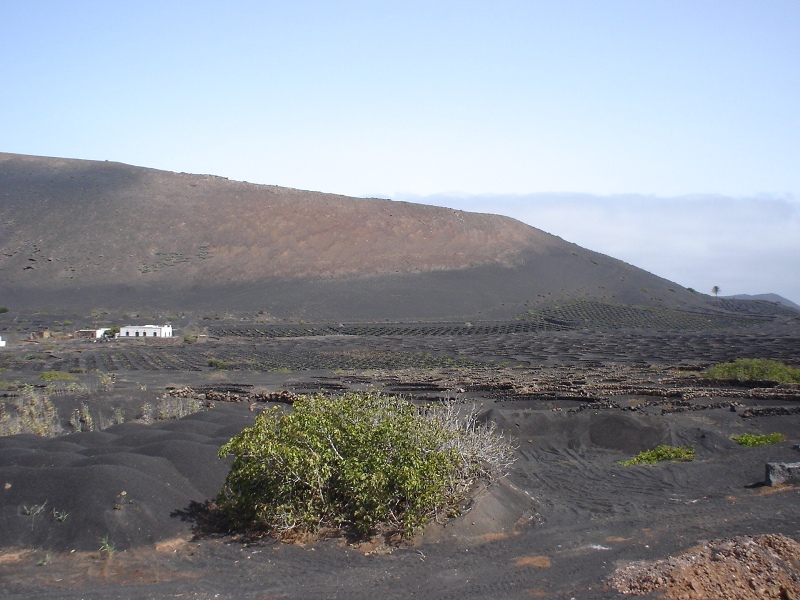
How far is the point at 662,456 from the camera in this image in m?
15.8

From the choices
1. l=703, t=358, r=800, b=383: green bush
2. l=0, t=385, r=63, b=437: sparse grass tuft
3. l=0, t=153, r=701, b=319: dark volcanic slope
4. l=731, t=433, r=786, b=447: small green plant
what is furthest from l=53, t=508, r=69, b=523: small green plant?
l=0, t=153, r=701, b=319: dark volcanic slope

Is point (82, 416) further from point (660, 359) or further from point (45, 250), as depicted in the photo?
point (45, 250)

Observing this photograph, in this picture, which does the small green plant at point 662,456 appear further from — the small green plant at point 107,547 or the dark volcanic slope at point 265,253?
the dark volcanic slope at point 265,253

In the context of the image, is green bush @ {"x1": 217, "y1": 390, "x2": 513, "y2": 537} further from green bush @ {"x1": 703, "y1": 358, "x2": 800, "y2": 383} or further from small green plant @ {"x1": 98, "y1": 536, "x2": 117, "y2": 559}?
green bush @ {"x1": 703, "y1": 358, "x2": 800, "y2": 383}

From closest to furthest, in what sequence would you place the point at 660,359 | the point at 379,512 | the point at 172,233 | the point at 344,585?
the point at 344,585 → the point at 379,512 → the point at 660,359 → the point at 172,233

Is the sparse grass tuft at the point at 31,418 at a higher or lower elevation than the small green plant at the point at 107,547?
lower

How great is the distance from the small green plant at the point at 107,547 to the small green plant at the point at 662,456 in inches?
392

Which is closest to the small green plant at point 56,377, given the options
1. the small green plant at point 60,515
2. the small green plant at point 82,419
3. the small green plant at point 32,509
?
the small green plant at point 82,419

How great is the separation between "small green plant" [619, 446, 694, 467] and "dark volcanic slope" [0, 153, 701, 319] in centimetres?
6317

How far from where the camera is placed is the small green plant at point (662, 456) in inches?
616

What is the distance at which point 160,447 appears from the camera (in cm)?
1270

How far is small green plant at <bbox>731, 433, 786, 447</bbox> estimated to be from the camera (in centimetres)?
1728

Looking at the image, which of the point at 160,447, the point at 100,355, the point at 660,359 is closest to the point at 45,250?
the point at 100,355

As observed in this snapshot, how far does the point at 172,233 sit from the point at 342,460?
90501 mm
